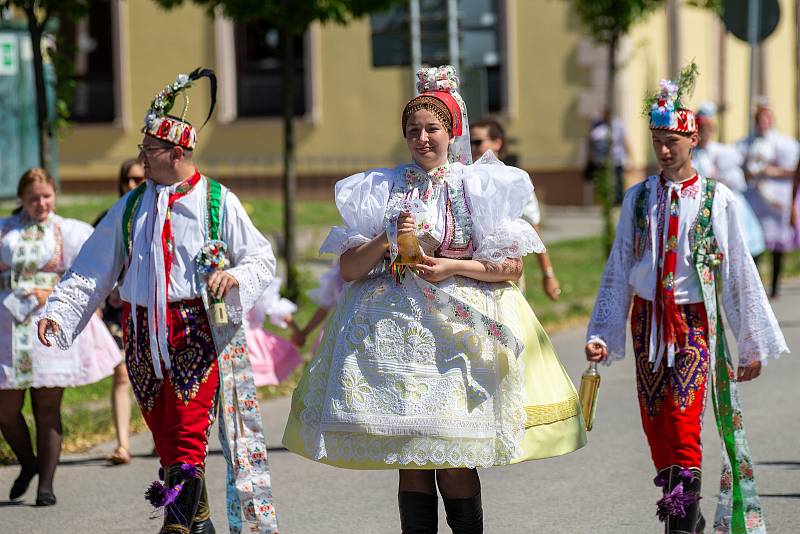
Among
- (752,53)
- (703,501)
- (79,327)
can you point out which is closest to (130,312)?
(79,327)

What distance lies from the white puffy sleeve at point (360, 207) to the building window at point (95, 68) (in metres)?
21.4

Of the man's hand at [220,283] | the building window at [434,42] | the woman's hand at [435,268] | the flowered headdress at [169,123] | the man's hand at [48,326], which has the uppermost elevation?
the building window at [434,42]

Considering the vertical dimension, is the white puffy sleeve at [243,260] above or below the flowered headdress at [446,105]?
below

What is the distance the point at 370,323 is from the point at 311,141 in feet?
67.1

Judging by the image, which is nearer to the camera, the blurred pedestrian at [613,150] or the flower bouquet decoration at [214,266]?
the flower bouquet decoration at [214,266]

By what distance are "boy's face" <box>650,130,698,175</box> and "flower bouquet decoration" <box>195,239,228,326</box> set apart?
1.73 meters

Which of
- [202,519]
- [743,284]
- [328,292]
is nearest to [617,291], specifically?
[743,284]

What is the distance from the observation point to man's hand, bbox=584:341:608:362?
19.8 ft

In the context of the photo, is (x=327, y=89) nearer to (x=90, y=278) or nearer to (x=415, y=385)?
(x=90, y=278)

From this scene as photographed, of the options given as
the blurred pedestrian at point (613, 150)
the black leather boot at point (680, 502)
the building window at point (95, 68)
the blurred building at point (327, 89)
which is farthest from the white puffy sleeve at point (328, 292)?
the building window at point (95, 68)

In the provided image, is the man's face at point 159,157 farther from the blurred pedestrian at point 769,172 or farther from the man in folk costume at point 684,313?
the blurred pedestrian at point 769,172

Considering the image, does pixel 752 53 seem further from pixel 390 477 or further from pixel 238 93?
pixel 238 93

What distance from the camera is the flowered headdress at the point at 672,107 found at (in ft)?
19.6

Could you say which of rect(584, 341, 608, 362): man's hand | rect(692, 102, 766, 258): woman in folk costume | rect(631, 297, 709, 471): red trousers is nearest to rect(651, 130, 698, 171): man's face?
rect(631, 297, 709, 471): red trousers
